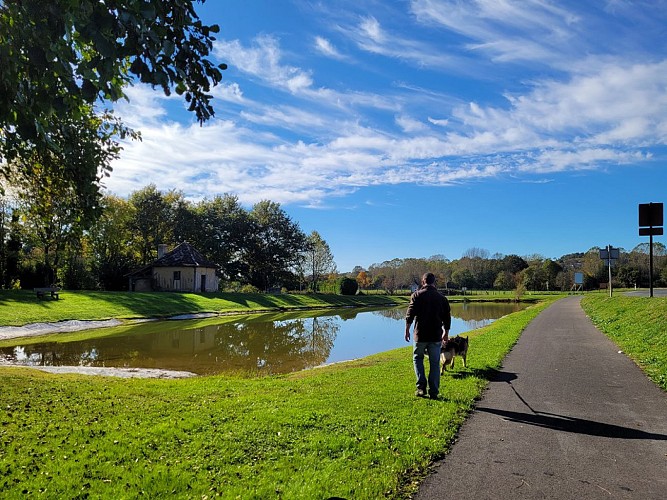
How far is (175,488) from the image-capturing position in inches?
163

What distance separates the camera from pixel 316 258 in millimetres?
71500

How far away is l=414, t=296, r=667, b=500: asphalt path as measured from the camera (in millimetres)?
4188

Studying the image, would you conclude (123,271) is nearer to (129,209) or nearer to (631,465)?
(129,209)

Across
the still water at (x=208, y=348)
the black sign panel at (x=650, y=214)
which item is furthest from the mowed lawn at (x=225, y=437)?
the black sign panel at (x=650, y=214)


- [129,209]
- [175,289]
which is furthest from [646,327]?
[129,209]

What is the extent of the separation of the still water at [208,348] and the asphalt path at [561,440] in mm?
8313

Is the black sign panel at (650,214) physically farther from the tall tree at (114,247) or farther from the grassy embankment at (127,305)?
the tall tree at (114,247)

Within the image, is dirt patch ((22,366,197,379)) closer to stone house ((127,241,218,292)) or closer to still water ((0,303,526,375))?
still water ((0,303,526,375))

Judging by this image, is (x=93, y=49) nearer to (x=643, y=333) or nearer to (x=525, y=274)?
(x=643, y=333)

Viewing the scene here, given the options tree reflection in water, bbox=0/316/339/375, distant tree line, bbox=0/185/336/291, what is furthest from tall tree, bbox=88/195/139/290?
tree reflection in water, bbox=0/316/339/375

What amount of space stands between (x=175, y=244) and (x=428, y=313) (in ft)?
195

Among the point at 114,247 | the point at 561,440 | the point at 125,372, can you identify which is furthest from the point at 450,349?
the point at 114,247

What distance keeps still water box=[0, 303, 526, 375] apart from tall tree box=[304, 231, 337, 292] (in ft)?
138

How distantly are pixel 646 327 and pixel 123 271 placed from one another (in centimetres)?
4701
